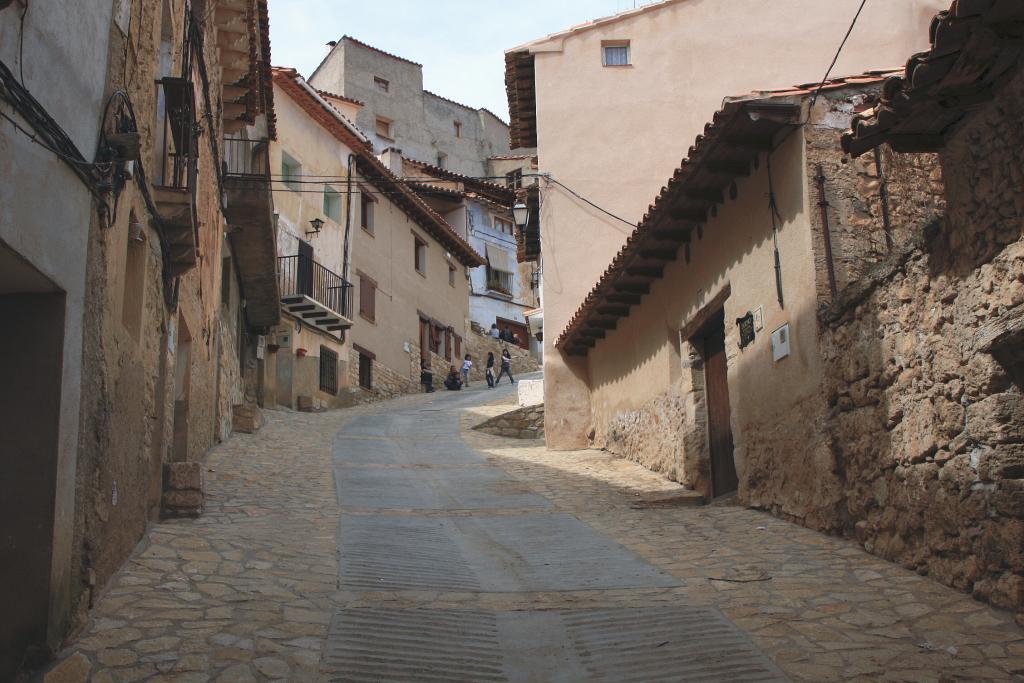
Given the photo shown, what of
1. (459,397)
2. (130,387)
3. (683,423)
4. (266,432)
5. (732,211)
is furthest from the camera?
(459,397)

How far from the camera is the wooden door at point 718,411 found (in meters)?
11.2

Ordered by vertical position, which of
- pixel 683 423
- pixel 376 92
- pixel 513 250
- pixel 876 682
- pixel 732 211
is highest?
pixel 376 92

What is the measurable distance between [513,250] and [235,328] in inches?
1123

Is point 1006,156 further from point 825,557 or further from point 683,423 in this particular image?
point 683,423

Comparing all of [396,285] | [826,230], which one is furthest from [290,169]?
[826,230]

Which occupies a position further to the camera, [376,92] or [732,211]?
[376,92]

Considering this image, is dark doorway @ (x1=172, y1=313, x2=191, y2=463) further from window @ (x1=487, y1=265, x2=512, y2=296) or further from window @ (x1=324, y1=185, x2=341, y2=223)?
window @ (x1=487, y1=265, x2=512, y2=296)

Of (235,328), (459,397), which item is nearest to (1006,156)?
(235,328)

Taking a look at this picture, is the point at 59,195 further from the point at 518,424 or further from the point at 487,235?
the point at 487,235

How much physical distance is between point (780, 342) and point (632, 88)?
10.0 metres

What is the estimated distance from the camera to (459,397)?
28.1 m

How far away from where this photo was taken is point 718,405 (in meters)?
11.6

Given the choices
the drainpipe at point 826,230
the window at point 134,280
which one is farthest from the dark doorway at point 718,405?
the window at point 134,280

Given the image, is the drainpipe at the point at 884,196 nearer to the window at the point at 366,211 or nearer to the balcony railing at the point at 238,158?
the balcony railing at the point at 238,158
